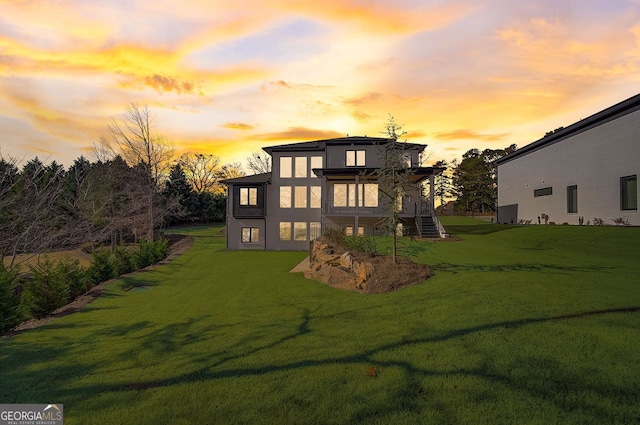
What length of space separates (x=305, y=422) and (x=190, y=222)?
69.3m

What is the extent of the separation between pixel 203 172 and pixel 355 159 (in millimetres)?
55698

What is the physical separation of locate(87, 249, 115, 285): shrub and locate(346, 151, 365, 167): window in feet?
65.3

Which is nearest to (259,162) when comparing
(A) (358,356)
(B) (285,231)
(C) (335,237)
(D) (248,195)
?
(D) (248,195)

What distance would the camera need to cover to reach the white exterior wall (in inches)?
995

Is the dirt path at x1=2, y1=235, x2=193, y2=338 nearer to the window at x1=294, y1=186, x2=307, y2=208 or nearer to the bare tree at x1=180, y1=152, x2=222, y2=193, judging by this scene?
the window at x1=294, y1=186, x2=307, y2=208

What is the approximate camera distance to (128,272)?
71.1 ft

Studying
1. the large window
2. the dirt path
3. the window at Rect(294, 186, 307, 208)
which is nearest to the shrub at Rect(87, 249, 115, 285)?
the dirt path

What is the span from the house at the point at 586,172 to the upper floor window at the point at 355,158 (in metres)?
19.8

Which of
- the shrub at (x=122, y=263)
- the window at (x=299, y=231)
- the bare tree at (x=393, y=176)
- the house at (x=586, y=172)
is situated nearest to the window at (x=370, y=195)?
the window at (x=299, y=231)

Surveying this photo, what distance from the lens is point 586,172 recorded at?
29484 millimetres

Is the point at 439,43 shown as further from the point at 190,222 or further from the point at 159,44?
the point at 190,222

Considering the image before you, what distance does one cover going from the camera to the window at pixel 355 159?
30.0 m

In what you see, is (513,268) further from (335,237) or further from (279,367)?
(279,367)

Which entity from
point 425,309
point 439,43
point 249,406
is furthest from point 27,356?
point 439,43
